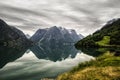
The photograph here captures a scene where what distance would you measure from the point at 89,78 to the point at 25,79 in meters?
27.3

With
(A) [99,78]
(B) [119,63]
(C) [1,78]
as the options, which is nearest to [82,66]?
(B) [119,63]

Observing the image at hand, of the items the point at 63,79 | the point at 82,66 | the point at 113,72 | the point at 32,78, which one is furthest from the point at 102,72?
the point at 32,78

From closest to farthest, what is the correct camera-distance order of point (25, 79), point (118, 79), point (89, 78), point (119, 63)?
1. point (118, 79)
2. point (89, 78)
3. point (119, 63)
4. point (25, 79)

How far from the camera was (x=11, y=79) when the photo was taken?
59281mm

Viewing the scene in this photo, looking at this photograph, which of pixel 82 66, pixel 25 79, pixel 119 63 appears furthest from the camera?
pixel 25 79

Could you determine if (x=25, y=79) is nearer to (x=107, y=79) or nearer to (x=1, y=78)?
(x=1, y=78)

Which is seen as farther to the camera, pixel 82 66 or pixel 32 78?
pixel 32 78

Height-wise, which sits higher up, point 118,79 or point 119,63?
point 119,63

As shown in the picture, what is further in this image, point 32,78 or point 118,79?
point 32,78

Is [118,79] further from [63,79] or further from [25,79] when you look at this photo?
[25,79]

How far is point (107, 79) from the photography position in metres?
34.4

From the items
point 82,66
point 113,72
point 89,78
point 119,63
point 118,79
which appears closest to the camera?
point 118,79

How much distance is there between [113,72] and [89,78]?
563cm

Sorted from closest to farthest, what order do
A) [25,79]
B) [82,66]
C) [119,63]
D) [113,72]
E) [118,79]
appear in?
[118,79] → [113,72] → [119,63] → [82,66] → [25,79]
